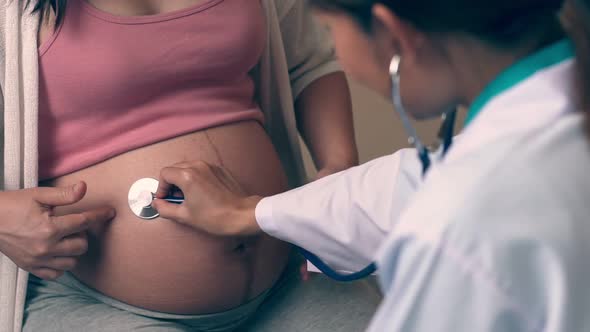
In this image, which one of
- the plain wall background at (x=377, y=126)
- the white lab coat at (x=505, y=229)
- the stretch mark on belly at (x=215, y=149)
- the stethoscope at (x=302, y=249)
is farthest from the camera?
the plain wall background at (x=377, y=126)

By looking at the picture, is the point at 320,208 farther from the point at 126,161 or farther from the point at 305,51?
the point at 305,51

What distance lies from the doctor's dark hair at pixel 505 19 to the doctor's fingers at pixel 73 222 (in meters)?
0.50

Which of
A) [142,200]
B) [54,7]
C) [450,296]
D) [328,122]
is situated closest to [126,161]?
[142,200]

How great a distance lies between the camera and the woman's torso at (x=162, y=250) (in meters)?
1.03

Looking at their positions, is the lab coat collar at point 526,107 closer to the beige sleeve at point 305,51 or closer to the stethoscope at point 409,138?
the stethoscope at point 409,138

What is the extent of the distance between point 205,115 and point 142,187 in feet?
0.48

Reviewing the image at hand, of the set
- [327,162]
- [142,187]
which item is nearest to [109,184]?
[142,187]

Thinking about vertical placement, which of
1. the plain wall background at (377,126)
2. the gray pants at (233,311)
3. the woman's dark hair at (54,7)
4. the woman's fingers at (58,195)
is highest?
the woman's dark hair at (54,7)

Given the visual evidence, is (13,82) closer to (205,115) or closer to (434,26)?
(205,115)

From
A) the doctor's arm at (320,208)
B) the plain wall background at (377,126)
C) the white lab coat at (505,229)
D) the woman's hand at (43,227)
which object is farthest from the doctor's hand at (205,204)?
the plain wall background at (377,126)

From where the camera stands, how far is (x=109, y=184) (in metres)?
1.04

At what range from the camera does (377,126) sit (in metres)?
1.88

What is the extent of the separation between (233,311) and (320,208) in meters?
0.23

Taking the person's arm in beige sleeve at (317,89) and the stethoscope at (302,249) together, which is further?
the person's arm in beige sleeve at (317,89)
